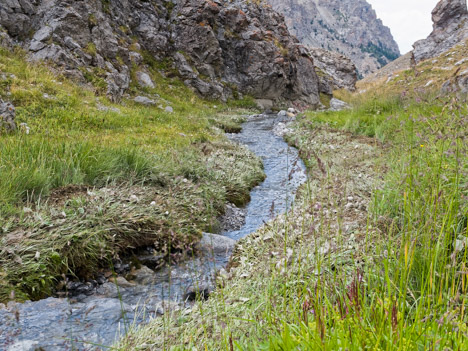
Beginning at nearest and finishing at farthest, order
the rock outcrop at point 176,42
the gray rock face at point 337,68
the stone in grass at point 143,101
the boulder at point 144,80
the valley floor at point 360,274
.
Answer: the valley floor at point 360,274
the rock outcrop at point 176,42
the stone in grass at point 143,101
the boulder at point 144,80
the gray rock face at point 337,68

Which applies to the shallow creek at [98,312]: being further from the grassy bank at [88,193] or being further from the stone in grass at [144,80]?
the stone in grass at [144,80]

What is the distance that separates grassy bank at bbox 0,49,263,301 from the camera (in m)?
3.82

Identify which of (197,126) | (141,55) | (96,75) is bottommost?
(197,126)

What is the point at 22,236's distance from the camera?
Answer: 393 cm

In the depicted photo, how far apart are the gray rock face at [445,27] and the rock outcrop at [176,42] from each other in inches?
2095

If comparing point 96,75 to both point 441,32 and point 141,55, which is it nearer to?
point 141,55

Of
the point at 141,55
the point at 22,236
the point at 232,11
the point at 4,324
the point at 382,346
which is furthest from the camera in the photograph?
the point at 232,11

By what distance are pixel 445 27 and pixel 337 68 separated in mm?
41689

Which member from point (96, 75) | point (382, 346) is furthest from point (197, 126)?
point (382, 346)

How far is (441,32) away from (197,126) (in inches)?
3850

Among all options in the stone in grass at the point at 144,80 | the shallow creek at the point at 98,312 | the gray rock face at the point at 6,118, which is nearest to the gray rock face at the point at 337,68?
the stone in grass at the point at 144,80

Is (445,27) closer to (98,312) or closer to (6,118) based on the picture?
(6,118)

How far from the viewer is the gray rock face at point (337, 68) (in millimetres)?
63531

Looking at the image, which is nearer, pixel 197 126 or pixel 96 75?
pixel 197 126
